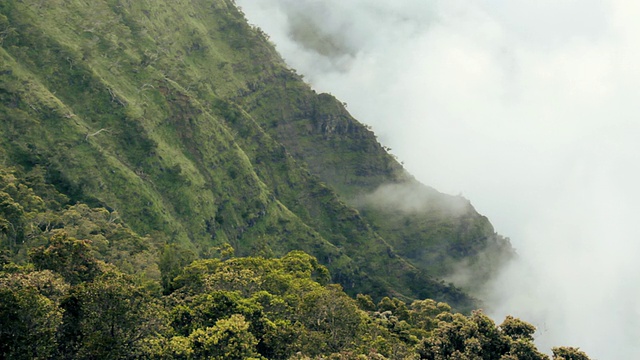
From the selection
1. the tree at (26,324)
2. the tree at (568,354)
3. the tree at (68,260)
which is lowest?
the tree at (26,324)

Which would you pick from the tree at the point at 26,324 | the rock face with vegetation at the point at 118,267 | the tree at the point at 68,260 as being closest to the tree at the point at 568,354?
the rock face with vegetation at the point at 118,267

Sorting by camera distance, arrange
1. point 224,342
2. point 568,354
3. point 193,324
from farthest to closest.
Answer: point 193,324 → point 224,342 → point 568,354

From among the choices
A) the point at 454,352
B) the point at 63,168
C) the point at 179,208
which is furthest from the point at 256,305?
the point at 179,208

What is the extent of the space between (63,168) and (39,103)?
67.2ft

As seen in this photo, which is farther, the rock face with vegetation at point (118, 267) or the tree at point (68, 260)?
the tree at point (68, 260)

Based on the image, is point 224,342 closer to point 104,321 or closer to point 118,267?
point 104,321

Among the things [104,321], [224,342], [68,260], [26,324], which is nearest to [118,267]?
[68,260]

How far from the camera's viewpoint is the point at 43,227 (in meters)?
133

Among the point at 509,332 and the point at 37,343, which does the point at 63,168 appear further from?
the point at 509,332

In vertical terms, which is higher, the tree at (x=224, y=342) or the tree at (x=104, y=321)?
the tree at (x=224, y=342)

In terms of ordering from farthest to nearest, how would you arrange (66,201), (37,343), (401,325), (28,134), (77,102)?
(77,102)
(28,134)
(66,201)
(401,325)
(37,343)

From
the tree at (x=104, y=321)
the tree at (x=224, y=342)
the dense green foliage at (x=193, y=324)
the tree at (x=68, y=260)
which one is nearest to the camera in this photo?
the dense green foliage at (x=193, y=324)

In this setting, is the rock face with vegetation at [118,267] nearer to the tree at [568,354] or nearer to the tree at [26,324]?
the tree at [26,324]

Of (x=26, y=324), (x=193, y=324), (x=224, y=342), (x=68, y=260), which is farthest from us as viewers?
(x=68, y=260)
